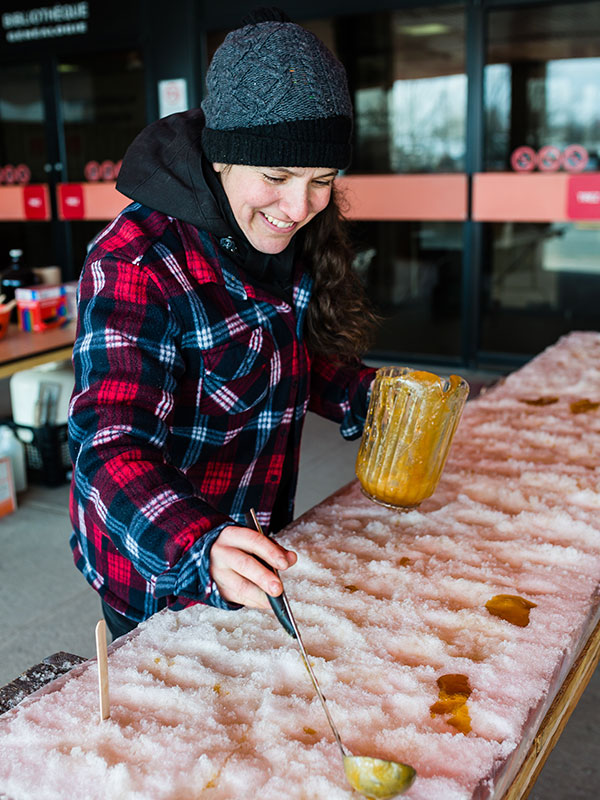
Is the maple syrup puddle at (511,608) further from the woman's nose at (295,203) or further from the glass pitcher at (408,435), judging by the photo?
the woman's nose at (295,203)

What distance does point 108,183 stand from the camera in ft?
20.0

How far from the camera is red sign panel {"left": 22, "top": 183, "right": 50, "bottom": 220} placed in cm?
649

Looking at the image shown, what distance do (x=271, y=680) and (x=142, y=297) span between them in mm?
501

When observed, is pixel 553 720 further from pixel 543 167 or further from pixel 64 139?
pixel 64 139

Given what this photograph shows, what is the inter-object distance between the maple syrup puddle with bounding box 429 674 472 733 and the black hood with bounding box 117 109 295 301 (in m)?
0.65

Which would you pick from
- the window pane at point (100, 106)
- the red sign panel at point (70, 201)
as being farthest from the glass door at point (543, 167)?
the red sign panel at point (70, 201)

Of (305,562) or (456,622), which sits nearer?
(456,622)

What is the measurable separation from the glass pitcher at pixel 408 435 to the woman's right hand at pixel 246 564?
1.36ft

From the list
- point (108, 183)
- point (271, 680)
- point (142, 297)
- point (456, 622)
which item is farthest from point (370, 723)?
point (108, 183)

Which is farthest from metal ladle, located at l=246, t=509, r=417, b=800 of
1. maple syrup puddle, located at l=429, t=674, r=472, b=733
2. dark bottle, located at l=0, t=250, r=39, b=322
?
dark bottle, located at l=0, t=250, r=39, b=322

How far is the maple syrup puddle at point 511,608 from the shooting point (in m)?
1.00

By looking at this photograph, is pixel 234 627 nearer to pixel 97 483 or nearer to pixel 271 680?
pixel 271 680

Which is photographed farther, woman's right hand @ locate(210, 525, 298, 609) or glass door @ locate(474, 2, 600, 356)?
glass door @ locate(474, 2, 600, 356)

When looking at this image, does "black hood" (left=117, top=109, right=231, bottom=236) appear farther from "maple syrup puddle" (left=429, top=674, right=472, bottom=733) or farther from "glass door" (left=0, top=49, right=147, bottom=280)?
"glass door" (left=0, top=49, right=147, bottom=280)
